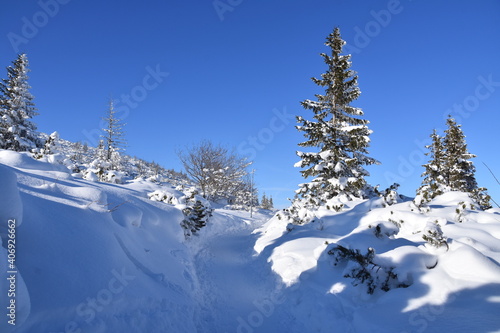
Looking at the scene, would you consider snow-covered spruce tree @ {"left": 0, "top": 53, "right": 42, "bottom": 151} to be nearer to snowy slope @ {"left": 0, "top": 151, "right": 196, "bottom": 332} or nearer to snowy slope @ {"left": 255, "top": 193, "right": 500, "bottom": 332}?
snowy slope @ {"left": 0, "top": 151, "right": 196, "bottom": 332}

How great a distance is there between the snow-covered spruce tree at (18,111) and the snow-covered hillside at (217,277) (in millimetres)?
18789

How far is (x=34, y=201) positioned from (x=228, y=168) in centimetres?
2189

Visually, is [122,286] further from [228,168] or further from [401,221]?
[228,168]

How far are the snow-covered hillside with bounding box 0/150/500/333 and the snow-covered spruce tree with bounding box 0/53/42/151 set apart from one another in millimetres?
18789

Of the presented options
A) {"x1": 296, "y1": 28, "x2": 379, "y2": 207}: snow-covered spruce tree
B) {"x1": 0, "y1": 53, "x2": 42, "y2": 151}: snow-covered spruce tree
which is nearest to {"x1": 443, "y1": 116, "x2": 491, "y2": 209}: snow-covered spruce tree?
{"x1": 296, "y1": 28, "x2": 379, "y2": 207}: snow-covered spruce tree

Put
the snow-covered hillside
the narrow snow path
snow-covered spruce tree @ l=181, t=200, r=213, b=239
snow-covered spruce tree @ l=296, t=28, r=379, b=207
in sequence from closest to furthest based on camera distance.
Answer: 1. the snow-covered hillside
2. the narrow snow path
3. snow-covered spruce tree @ l=181, t=200, r=213, b=239
4. snow-covered spruce tree @ l=296, t=28, r=379, b=207

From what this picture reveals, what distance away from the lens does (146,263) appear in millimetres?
5059

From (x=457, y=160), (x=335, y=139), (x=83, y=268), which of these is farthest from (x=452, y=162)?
(x=83, y=268)

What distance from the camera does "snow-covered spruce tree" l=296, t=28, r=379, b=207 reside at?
1394 centimetres

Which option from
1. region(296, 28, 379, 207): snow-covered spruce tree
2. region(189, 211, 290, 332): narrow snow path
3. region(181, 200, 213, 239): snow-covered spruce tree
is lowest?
region(189, 211, 290, 332): narrow snow path

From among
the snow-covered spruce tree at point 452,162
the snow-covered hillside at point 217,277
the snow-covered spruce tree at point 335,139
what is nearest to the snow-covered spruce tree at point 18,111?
the snow-covered hillside at point 217,277

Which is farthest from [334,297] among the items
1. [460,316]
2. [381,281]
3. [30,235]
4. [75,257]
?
[30,235]

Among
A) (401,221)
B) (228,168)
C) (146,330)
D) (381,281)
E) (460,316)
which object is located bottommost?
(146,330)

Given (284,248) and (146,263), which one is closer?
(146,263)
